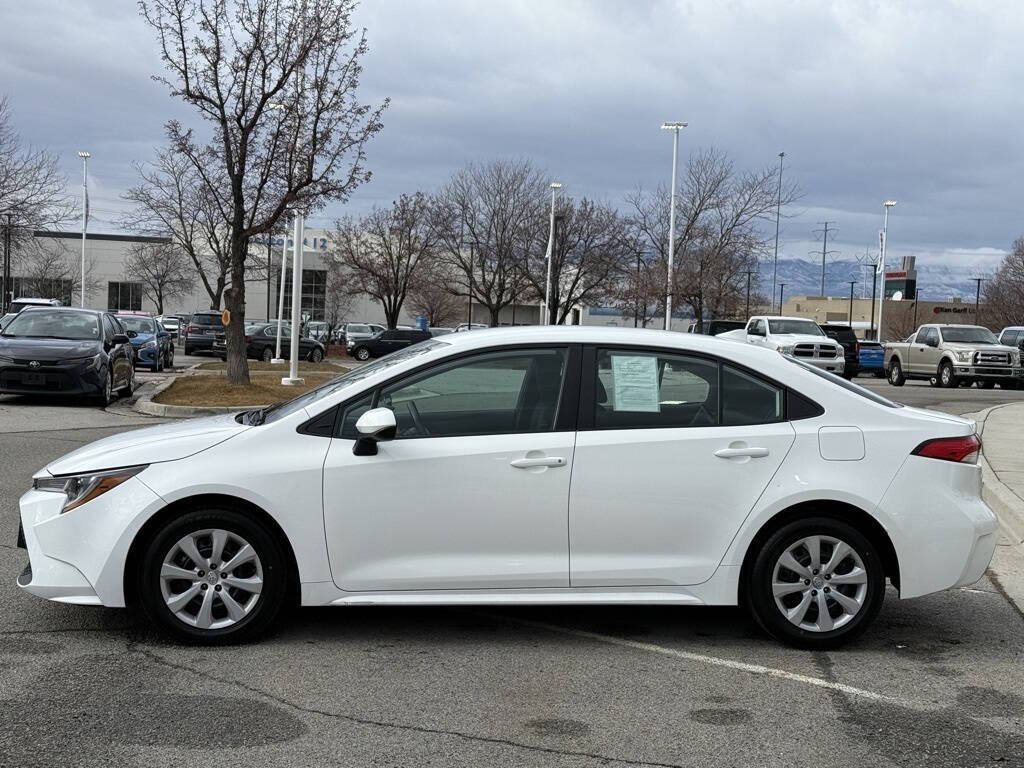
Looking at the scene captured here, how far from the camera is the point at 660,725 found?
4.25 m

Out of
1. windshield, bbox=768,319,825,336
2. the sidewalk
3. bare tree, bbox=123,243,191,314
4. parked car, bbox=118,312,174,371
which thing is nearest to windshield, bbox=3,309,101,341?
parked car, bbox=118,312,174,371

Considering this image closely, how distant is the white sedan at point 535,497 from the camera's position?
5016mm

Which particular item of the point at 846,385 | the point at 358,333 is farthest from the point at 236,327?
the point at 358,333

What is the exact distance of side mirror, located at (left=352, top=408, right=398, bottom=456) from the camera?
193 inches

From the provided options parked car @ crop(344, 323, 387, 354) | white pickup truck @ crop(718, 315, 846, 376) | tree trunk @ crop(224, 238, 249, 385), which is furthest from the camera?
parked car @ crop(344, 323, 387, 354)

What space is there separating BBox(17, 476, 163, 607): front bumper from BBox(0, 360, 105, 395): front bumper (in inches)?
486

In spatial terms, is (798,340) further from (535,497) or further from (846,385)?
(535,497)

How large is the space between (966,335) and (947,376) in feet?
5.72

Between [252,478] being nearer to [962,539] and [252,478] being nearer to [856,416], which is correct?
[856,416]

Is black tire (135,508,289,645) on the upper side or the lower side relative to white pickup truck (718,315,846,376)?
lower

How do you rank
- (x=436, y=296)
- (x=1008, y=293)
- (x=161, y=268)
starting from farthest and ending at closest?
(x=161, y=268)
(x=436, y=296)
(x=1008, y=293)

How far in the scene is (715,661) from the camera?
5117 millimetres

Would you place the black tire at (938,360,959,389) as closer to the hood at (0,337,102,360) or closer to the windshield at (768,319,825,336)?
the windshield at (768,319,825,336)

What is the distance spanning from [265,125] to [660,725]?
18563mm
